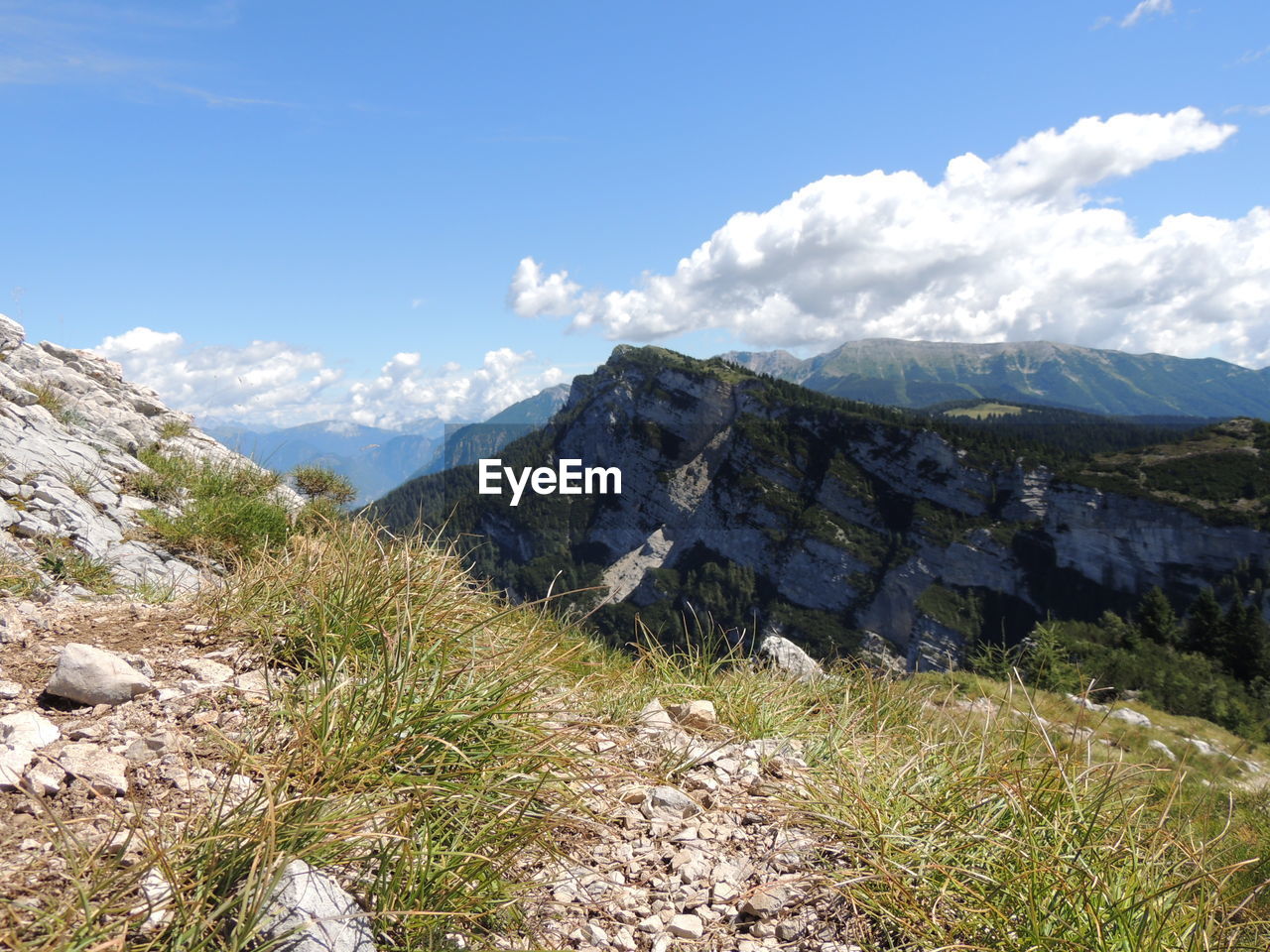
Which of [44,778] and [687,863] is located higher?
[44,778]

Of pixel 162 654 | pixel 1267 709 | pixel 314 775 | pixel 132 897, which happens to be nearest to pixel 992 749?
pixel 314 775

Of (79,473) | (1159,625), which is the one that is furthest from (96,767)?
(1159,625)

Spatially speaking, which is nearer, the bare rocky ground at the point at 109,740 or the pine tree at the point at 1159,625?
the bare rocky ground at the point at 109,740

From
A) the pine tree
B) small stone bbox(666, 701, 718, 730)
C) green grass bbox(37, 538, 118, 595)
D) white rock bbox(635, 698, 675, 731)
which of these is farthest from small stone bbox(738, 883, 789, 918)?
the pine tree

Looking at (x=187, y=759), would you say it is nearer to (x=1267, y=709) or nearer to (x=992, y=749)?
(x=992, y=749)

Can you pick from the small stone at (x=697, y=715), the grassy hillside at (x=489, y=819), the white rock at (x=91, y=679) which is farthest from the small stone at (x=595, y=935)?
the white rock at (x=91, y=679)

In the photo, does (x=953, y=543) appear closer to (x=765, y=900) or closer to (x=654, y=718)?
(x=654, y=718)

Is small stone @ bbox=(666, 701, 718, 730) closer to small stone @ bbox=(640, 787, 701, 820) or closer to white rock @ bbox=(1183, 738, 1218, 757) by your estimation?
small stone @ bbox=(640, 787, 701, 820)

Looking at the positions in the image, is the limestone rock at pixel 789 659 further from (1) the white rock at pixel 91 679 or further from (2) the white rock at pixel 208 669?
(1) the white rock at pixel 91 679
